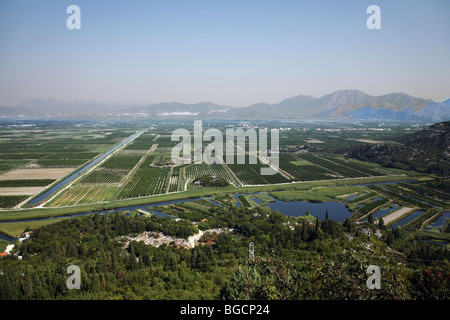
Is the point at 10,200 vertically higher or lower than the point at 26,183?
lower

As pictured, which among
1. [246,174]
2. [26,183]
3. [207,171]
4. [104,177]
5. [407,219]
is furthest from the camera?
[207,171]

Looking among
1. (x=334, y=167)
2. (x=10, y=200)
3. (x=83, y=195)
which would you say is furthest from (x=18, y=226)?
(x=334, y=167)

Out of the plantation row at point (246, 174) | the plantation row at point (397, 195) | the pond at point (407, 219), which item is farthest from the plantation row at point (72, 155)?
the pond at point (407, 219)

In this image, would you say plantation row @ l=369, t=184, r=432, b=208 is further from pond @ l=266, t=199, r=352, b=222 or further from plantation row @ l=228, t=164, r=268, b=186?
plantation row @ l=228, t=164, r=268, b=186

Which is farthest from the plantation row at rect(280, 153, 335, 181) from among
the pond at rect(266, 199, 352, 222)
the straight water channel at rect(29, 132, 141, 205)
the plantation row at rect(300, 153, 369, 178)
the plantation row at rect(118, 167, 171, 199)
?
the straight water channel at rect(29, 132, 141, 205)

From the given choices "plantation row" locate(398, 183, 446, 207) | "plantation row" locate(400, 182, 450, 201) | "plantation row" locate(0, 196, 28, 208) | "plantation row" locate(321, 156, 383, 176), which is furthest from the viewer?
"plantation row" locate(321, 156, 383, 176)

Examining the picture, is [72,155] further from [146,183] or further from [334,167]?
[334,167]

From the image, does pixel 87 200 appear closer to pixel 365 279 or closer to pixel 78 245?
A: pixel 78 245
